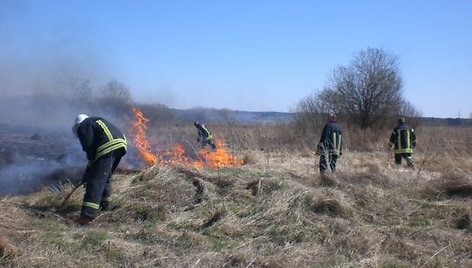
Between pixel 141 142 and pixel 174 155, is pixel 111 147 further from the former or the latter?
pixel 141 142

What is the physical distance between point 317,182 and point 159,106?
20.4 meters

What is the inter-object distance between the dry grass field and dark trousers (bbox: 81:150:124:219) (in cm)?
23

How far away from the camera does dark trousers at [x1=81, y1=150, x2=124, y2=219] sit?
6.29 metres

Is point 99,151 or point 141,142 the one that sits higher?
point 99,151

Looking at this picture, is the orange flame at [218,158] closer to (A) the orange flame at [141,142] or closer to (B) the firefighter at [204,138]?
(A) the orange flame at [141,142]

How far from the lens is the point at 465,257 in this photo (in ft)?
17.2

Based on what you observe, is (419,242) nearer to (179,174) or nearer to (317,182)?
(317,182)

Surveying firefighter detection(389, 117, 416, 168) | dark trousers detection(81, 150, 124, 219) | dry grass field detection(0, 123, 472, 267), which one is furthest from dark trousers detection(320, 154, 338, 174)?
dark trousers detection(81, 150, 124, 219)

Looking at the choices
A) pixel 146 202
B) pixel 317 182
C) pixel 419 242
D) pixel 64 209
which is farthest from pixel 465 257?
pixel 64 209

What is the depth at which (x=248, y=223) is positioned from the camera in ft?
20.3

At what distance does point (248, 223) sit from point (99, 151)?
226cm

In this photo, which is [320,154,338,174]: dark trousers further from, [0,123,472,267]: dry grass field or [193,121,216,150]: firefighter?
[193,121,216,150]: firefighter

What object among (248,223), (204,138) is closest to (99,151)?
(248,223)

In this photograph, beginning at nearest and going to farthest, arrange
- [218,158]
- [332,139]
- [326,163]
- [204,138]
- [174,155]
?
[326,163]
[332,139]
[174,155]
[218,158]
[204,138]
